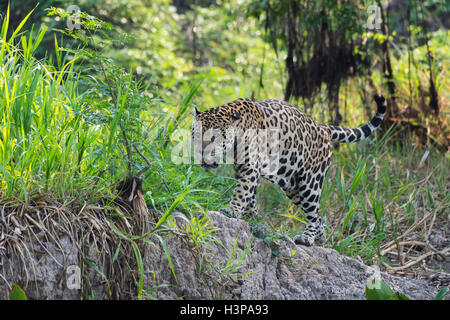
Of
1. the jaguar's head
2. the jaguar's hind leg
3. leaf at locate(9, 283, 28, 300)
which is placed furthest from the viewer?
the jaguar's hind leg

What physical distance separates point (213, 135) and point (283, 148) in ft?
2.57

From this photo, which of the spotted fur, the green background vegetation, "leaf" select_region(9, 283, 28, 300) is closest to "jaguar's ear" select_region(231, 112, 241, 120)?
the spotted fur

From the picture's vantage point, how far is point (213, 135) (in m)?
5.14

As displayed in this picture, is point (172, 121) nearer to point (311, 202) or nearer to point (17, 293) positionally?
point (311, 202)

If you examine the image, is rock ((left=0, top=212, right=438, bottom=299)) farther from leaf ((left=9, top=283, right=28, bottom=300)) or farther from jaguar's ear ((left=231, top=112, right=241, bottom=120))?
jaguar's ear ((left=231, top=112, right=241, bottom=120))

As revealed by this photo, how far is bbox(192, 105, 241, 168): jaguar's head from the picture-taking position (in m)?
5.14

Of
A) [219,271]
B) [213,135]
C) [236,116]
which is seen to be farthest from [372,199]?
[219,271]

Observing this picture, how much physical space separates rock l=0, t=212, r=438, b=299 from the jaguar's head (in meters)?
0.74

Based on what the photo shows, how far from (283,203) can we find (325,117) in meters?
2.68
